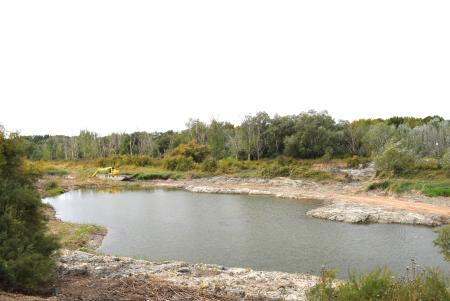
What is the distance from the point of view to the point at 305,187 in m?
45.7

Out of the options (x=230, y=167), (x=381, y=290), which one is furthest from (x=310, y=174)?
(x=381, y=290)

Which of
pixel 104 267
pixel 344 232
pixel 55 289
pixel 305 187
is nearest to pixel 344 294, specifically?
pixel 55 289

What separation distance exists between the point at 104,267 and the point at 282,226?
50.4 feet

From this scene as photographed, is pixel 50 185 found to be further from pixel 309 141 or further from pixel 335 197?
pixel 309 141

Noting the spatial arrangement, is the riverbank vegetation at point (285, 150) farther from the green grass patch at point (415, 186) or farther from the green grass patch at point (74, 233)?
the green grass patch at point (74, 233)

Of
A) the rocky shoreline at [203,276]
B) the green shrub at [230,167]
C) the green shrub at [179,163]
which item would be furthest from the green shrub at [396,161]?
the green shrub at [179,163]

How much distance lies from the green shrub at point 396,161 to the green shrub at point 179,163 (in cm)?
3117

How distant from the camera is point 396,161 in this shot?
4209 centimetres

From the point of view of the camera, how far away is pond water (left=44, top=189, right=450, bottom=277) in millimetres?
19188

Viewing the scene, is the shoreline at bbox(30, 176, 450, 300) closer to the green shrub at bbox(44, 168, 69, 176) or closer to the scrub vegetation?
the scrub vegetation

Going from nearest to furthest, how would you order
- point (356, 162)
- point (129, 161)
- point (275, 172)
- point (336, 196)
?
point (336, 196) → point (275, 172) → point (356, 162) → point (129, 161)

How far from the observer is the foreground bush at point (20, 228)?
10.2 m

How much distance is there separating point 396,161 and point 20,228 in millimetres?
39046

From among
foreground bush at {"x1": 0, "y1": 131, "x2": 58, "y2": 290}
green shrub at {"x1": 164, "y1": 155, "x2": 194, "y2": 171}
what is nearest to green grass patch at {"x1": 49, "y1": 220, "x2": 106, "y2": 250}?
foreground bush at {"x1": 0, "y1": 131, "x2": 58, "y2": 290}
